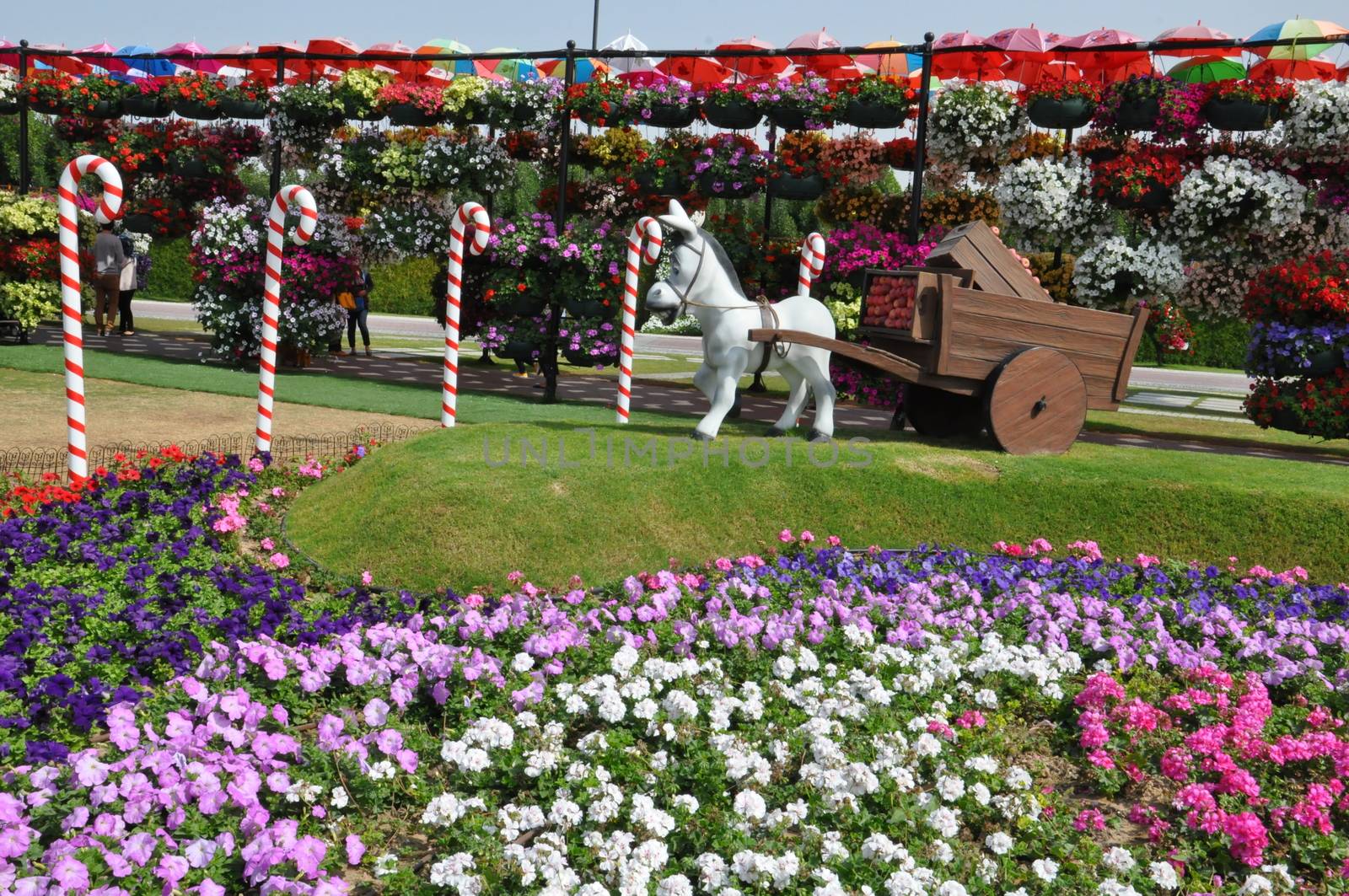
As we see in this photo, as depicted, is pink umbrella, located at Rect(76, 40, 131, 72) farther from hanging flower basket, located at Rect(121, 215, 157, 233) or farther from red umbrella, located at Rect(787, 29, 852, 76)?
red umbrella, located at Rect(787, 29, 852, 76)

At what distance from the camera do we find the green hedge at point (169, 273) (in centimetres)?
3434

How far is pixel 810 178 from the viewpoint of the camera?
48.4 ft

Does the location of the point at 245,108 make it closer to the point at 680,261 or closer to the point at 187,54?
the point at 187,54

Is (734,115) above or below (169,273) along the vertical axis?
above

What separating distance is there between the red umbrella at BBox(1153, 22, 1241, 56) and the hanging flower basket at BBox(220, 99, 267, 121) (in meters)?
12.2

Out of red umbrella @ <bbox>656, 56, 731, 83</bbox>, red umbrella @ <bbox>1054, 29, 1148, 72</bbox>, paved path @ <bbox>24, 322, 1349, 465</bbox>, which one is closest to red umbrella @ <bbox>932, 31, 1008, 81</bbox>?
red umbrella @ <bbox>1054, 29, 1148, 72</bbox>

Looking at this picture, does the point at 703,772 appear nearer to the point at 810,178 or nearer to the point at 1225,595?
the point at 1225,595

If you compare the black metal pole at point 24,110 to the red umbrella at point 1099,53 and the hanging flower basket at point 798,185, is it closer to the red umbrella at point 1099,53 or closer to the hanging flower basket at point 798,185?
the hanging flower basket at point 798,185

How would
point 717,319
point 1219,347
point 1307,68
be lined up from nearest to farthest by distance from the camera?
point 717,319, point 1307,68, point 1219,347

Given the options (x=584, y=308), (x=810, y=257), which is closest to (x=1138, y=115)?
(x=810, y=257)

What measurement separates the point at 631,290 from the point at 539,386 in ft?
18.7

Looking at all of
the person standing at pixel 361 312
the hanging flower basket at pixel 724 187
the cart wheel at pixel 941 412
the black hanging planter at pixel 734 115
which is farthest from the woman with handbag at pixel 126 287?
the cart wheel at pixel 941 412

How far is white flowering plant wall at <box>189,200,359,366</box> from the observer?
1527 cm

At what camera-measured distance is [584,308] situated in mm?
13977
